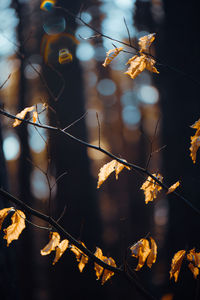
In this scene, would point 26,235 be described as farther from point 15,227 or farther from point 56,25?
point 15,227

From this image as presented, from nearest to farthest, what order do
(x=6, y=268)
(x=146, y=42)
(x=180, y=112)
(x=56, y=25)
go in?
(x=146, y=42)
(x=6, y=268)
(x=180, y=112)
(x=56, y=25)

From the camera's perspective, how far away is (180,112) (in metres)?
3.02

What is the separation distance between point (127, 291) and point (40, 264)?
257 inches

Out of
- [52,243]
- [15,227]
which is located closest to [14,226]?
[15,227]

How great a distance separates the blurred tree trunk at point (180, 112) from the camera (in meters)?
2.73

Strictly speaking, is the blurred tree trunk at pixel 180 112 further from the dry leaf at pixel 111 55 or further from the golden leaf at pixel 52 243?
the golden leaf at pixel 52 243

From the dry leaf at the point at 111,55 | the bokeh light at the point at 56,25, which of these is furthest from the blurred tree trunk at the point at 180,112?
the dry leaf at the point at 111,55

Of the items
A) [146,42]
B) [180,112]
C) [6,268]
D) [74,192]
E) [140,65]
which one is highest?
[146,42]

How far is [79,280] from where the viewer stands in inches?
127

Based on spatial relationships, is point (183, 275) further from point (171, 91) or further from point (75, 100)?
point (75, 100)

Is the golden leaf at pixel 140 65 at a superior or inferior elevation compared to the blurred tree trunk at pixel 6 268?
superior

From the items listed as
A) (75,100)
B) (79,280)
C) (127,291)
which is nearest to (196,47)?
(75,100)

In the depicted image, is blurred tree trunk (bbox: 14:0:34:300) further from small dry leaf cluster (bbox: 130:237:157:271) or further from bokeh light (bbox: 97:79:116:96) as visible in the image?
small dry leaf cluster (bbox: 130:237:157:271)

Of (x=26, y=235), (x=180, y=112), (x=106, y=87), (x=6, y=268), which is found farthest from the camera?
(x=106, y=87)
